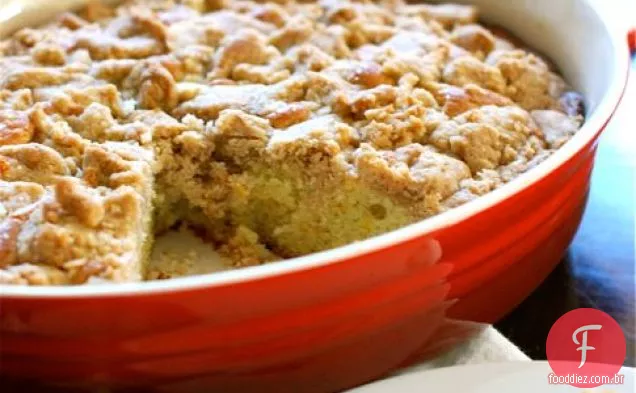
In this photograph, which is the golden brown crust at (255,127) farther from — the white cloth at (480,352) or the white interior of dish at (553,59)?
the white cloth at (480,352)

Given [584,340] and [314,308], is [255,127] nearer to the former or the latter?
[314,308]

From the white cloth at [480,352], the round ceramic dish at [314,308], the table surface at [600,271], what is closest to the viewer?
the round ceramic dish at [314,308]

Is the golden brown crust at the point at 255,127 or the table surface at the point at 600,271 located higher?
the golden brown crust at the point at 255,127

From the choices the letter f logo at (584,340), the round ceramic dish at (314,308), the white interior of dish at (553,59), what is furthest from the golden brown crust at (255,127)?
the letter f logo at (584,340)

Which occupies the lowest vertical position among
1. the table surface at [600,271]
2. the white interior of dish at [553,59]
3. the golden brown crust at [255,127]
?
the table surface at [600,271]

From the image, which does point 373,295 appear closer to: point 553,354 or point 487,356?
point 487,356

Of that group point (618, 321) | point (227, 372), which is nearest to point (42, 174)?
point (227, 372)

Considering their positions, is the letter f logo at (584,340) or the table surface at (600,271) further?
the table surface at (600,271)
